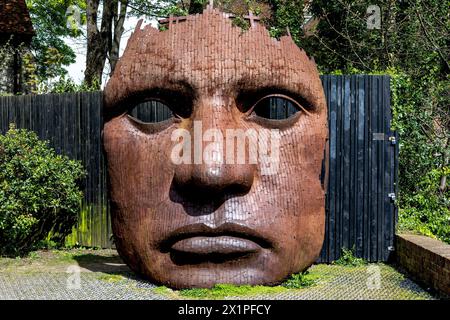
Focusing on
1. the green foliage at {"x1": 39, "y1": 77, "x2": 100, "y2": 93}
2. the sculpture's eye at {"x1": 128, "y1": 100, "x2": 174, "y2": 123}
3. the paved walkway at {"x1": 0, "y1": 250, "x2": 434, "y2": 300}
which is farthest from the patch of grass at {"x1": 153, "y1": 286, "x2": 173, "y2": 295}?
the green foliage at {"x1": 39, "y1": 77, "x2": 100, "y2": 93}

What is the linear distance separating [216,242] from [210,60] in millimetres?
1592

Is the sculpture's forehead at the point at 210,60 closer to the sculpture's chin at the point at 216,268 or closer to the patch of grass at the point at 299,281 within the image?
the sculpture's chin at the point at 216,268

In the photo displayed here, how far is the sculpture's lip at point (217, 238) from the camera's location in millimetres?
5152

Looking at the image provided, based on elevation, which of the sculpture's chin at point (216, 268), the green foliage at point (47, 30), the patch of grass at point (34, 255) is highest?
the green foliage at point (47, 30)

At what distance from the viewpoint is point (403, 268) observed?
723cm

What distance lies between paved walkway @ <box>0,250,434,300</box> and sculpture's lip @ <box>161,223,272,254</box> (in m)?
0.42

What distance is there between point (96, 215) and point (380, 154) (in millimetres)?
4163

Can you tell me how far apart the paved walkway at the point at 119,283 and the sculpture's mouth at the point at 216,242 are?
1.24 feet

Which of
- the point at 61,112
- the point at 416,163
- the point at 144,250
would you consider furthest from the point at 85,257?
the point at 416,163

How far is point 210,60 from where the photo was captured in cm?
535

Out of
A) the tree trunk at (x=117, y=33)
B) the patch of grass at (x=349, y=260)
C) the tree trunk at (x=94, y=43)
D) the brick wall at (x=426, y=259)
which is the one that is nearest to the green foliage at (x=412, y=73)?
the brick wall at (x=426, y=259)

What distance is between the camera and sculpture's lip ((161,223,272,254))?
515cm

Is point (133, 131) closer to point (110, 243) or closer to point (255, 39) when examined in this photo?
point (255, 39)

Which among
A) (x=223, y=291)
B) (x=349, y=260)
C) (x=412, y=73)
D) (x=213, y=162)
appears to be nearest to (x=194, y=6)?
(x=412, y=73)
